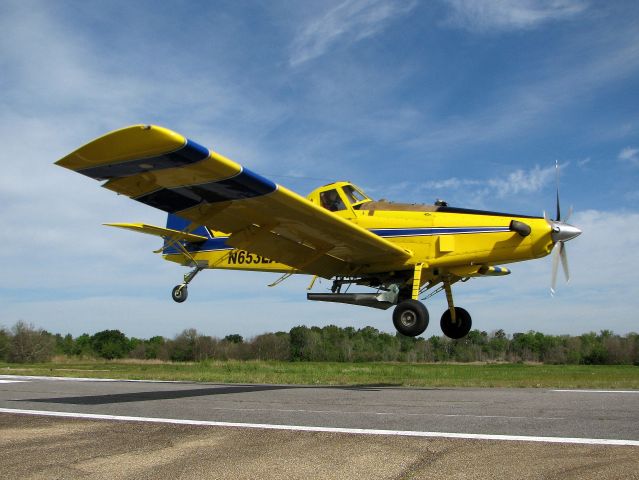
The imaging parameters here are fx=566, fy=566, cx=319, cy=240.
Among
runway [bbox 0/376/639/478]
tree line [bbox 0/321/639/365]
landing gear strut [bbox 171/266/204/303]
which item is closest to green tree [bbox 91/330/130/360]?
tree line [bbox 0/321/639/365]

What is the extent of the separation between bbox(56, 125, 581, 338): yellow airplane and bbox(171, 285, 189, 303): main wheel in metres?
2.79

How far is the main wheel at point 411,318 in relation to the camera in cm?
1429

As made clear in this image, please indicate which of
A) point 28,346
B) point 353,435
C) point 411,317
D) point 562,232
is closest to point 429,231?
point 411,317

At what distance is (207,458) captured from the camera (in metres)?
5.38

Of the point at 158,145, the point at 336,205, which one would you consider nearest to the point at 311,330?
the point at 336,205

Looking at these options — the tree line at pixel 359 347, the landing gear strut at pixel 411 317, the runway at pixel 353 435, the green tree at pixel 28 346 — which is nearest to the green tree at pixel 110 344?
the tree line at pixel 359 347

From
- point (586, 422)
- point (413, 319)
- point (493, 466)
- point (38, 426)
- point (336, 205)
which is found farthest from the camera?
point (336, 205)

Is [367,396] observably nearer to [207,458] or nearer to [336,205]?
[207,458]

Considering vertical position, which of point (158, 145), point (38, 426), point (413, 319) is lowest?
point (38, 426)

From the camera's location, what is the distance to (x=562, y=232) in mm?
14312

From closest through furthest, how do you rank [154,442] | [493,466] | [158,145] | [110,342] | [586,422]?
[493,466] < [154,442] < [586,422] < [158,145] < [110,342]

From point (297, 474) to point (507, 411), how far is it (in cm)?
423

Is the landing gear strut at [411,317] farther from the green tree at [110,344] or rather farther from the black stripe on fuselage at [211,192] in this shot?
the green tree at [110,344]

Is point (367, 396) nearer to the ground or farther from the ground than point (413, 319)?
nearer to the ground
